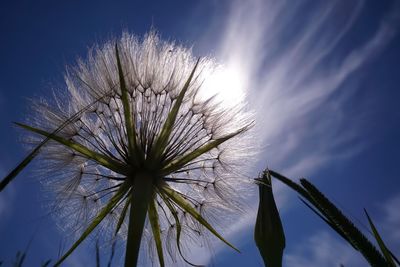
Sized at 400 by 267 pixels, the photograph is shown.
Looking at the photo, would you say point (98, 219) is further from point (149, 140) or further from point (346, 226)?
point (346, 226)

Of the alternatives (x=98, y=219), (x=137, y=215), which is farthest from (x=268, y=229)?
(x=98, y=219)

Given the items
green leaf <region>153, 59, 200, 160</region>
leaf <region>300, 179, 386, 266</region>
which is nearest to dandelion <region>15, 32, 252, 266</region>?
green leaf <region>153, 59, 200, 160</region>

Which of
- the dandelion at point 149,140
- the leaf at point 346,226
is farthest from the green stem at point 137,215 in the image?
the leaf at point 346,226

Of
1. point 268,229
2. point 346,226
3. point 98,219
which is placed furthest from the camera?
point 98,219

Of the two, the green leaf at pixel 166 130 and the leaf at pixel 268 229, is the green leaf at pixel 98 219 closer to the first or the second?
the green leaf at pixel 166 130

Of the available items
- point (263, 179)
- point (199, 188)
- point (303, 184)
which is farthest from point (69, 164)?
point (303, 184)
